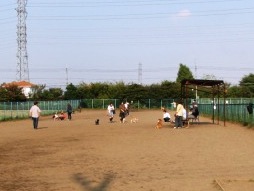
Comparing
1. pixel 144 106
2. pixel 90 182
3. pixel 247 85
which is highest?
pixel 247 85

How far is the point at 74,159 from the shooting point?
13906mm

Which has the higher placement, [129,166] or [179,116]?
[179,116]

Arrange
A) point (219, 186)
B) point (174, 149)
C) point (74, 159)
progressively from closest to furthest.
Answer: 1. point (219, 186)
2. point (74, 159)
3. point (174, 149)

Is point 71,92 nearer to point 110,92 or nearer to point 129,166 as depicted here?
point 110,92

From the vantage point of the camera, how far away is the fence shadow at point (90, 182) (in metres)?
9.13

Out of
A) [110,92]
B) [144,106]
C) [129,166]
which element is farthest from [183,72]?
[129,166]

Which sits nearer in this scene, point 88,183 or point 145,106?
point 88,183

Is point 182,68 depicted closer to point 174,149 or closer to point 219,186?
point 174,149

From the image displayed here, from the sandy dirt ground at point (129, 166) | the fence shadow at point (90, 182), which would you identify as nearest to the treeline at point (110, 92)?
the sandy dirt ground at point (129, 166)

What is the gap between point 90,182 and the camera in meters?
9.82


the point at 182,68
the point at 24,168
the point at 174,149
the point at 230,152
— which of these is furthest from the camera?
the point at 182,68

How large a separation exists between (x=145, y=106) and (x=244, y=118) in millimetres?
53555

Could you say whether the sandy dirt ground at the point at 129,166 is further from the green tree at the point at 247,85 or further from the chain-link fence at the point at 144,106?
the green tree at the point at 247,85

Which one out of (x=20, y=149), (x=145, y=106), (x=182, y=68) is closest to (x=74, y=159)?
(x=20, y=149)
